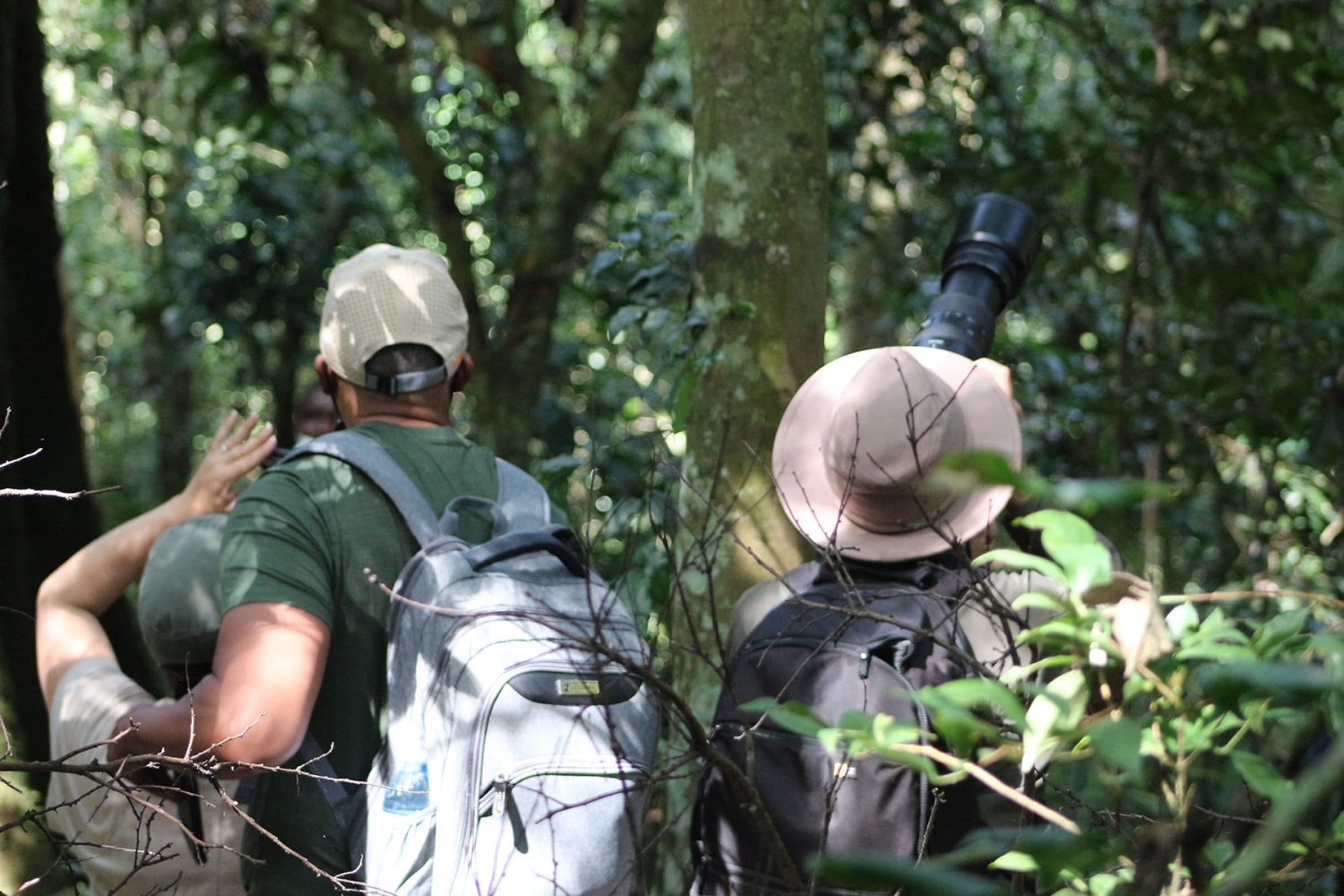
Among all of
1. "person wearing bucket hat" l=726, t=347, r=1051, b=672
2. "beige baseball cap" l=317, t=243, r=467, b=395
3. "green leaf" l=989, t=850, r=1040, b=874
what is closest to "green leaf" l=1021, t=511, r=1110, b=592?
"green leaf" l=989, t=850, r=1040, b=874

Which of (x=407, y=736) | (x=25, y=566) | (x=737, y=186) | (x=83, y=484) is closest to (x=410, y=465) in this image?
(x=407, y=736)

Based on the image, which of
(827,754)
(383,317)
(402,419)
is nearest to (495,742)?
(827,754)

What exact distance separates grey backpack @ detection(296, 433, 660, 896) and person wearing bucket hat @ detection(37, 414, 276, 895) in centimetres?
26

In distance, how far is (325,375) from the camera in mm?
2203

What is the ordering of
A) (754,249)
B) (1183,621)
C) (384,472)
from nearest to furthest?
(1183,621) < (384,472) < (754,249)

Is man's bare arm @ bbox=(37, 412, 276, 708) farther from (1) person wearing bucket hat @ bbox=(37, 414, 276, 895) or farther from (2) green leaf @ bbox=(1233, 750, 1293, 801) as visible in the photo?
(2) green leaf @ bbox=(1233, 750, 1293, 801)

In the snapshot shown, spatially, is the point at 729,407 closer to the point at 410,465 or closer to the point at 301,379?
the point at 410,465

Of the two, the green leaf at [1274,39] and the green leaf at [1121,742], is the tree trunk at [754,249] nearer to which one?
the green leaf at [1121,742]

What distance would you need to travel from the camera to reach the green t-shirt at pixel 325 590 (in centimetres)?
190

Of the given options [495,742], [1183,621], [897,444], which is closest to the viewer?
[1183,621]

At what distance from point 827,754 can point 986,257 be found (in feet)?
4.02

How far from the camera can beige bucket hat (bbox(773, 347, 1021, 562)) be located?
1847 millimetres

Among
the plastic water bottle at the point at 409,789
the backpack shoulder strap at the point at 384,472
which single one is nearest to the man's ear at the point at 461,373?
the backpack shoulder strap at the point at 384,472

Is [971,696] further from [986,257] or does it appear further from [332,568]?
[986,257]
